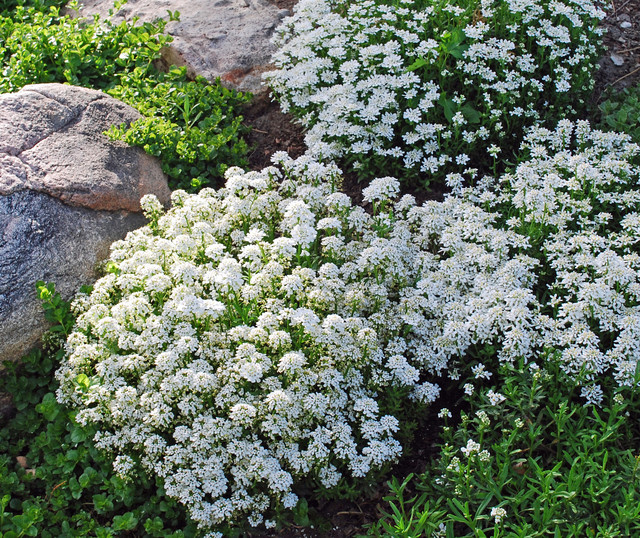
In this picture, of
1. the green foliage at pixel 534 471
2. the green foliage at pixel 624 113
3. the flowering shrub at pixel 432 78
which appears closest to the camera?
the green foliage at pixel 534 471

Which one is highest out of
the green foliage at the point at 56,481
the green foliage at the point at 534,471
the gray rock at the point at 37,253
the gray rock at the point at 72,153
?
the gray rock at the point at 72,153

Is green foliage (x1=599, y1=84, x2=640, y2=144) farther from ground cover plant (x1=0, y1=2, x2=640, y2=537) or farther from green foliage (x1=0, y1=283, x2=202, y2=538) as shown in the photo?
green foliage (x1=0, y1=283, x2=202, y2=538)

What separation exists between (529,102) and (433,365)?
3045 millimetres

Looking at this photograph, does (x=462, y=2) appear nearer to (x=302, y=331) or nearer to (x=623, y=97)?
(x=623, y=97)

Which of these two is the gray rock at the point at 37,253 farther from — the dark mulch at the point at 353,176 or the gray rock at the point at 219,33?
the gray rock at the point at 219,33

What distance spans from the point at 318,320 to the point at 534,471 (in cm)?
155

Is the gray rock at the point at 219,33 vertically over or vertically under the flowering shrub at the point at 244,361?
over

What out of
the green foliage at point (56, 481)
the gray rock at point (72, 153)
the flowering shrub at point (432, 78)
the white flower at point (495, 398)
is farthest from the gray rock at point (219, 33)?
the white flower at point (495, 398)

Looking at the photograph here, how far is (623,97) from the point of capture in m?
6.61

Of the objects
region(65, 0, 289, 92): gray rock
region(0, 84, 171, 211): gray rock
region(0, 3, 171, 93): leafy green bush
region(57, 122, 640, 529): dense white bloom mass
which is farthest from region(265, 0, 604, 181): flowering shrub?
region(0, 3, 171, 93): leafy green bush

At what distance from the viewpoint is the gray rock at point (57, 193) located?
466 centimetres

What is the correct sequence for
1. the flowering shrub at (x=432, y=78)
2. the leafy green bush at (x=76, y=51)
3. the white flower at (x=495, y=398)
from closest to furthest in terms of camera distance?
the white flower at (x=495, y=398)
the flowering shrub at (x=432, y=78)
the leafy green bush at (x=76, y=51)

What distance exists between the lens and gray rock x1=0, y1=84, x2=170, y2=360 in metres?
4.66

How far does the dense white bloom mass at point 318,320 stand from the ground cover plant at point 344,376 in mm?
16
